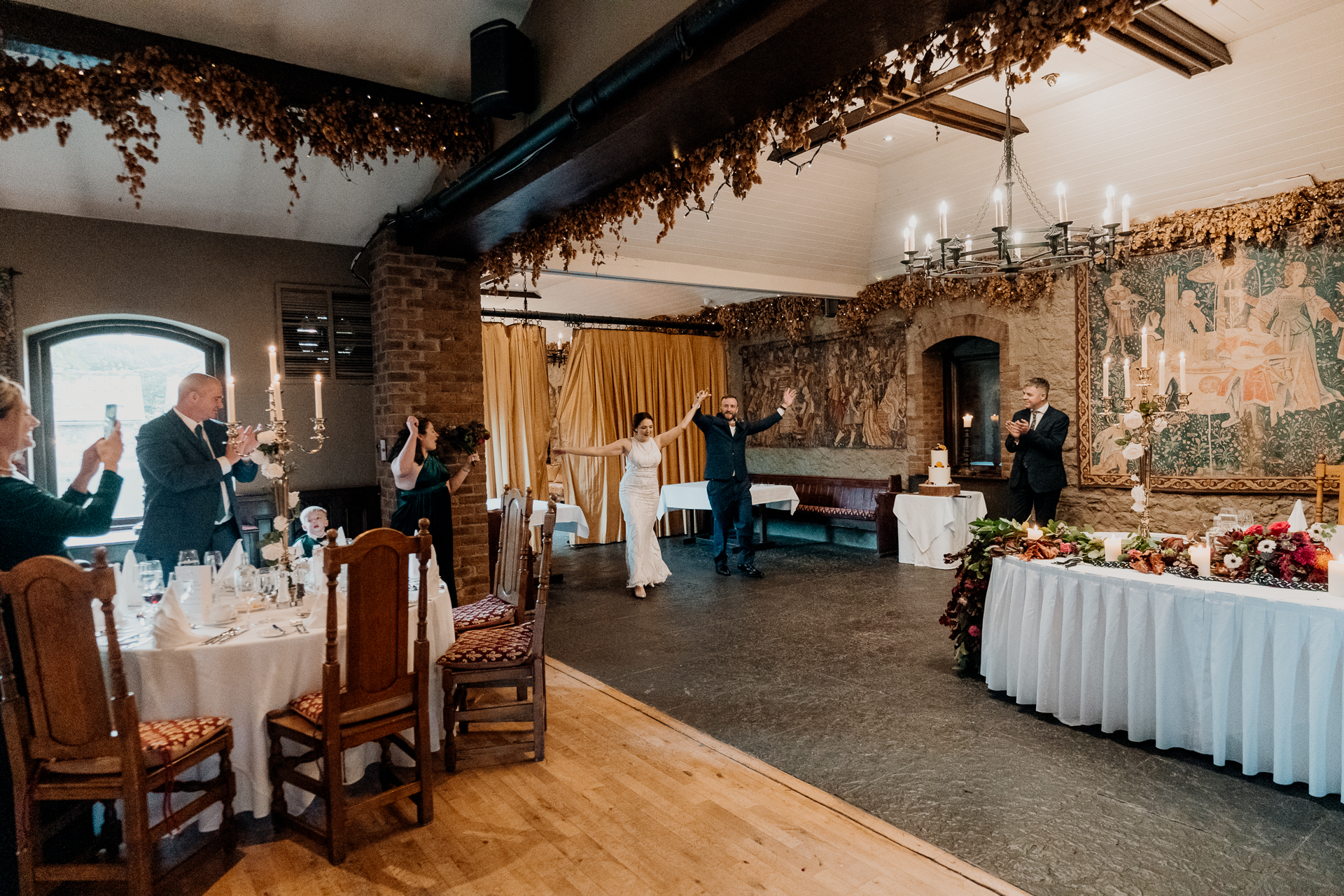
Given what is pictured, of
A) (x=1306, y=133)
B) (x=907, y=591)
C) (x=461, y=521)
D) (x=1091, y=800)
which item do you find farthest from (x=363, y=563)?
(x=1306, y=133)

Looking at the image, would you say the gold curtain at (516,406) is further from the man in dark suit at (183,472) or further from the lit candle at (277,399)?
the lit candle at (277,399)

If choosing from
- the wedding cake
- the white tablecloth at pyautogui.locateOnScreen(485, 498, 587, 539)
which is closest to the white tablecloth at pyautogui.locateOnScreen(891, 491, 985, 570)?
the wedding cake

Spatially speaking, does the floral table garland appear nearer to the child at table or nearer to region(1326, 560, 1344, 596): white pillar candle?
region(1326, 560, 1344, 596): white pillar candle

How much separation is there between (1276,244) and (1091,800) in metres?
5.34

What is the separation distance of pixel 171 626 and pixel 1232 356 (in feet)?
24.8

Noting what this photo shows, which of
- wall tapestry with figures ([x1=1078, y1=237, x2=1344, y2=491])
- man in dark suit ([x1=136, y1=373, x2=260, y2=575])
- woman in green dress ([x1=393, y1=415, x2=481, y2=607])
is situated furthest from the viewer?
wall tapestry with figures ([x1=1078, y1=237, x2=1344, y2=491])

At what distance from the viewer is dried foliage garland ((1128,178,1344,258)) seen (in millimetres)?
5613

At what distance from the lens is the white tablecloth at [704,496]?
8727mm

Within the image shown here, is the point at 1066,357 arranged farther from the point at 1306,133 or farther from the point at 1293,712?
the point at 1293,712

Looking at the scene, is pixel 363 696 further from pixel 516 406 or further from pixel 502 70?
pixel 516 406

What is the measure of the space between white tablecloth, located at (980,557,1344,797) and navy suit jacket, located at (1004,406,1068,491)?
3.04 metres

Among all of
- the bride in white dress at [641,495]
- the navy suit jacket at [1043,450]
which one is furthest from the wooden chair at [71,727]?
the navy suit jacket at [1043,450]

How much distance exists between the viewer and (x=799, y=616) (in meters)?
5.73

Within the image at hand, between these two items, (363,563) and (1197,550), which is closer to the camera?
(363,563)
